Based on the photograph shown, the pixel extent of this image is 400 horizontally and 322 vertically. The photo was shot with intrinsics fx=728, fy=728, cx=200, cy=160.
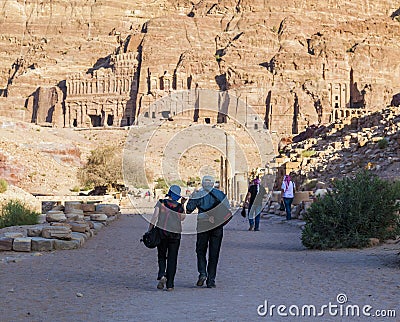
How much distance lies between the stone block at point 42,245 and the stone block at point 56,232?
43cm

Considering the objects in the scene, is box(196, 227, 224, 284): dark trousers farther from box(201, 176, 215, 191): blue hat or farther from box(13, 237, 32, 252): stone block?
box(13, 237, 32, 252): stone block

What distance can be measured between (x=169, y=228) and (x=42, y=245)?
17.8 feet

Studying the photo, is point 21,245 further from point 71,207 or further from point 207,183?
point 71,207

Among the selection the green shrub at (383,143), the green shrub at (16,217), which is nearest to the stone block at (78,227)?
the green shrub at (16,217)

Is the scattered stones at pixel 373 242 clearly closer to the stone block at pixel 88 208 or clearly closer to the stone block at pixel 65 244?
the stone block at pixel 65 244

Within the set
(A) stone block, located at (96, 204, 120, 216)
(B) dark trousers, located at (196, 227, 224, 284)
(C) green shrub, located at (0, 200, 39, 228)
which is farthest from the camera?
(A) stone block, located at (96, 204, 120, 216)

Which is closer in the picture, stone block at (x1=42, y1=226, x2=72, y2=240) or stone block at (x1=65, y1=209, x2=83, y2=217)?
stone block at (x1=42, y1=226, x2=72, y2=240)

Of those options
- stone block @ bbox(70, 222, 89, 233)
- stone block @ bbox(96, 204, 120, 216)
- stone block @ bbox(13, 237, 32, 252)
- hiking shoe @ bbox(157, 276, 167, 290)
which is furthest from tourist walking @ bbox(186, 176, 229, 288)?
stone block @ bbox(96, 204, 120, 216)

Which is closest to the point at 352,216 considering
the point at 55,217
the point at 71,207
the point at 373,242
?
the point at 373,242

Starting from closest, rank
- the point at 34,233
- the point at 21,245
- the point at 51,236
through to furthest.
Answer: the point at 21,245
the point at 51,236
the point at 34,233

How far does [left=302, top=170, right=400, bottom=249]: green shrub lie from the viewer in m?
14.0

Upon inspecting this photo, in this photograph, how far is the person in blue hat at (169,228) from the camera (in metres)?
9.48
